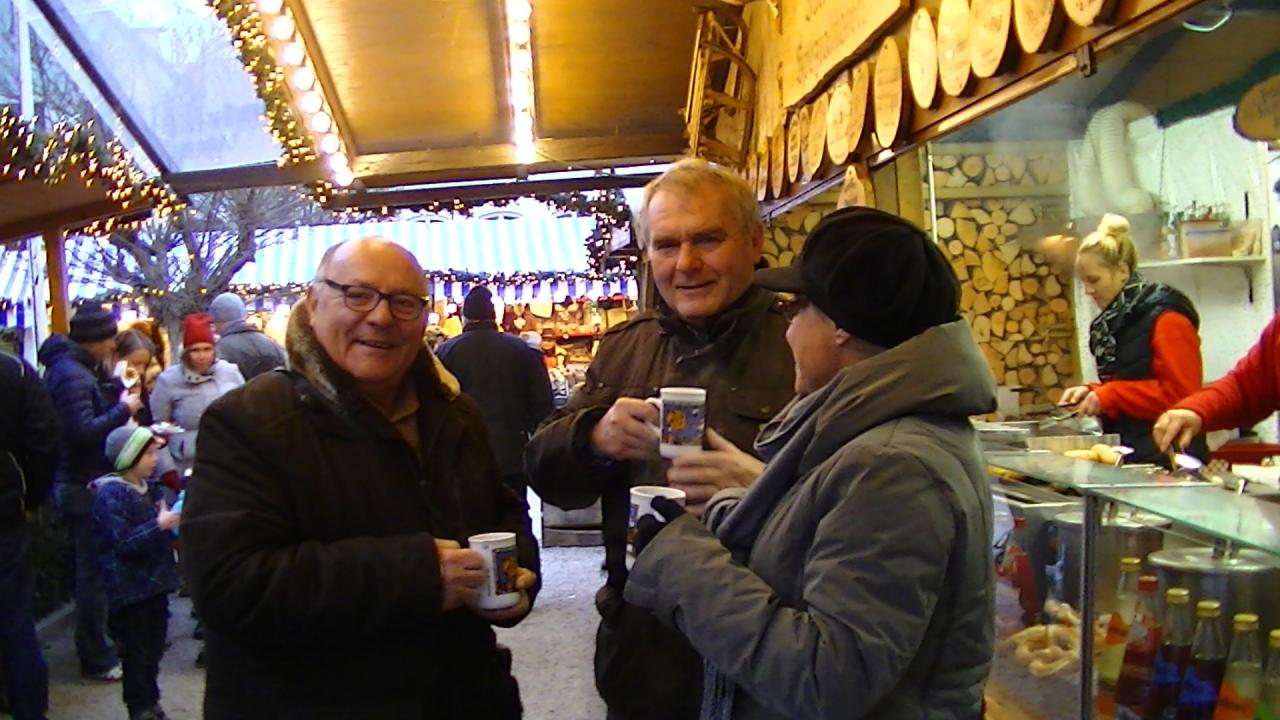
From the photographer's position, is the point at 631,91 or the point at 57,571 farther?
the point at 631,91

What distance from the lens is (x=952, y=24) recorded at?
296 cm

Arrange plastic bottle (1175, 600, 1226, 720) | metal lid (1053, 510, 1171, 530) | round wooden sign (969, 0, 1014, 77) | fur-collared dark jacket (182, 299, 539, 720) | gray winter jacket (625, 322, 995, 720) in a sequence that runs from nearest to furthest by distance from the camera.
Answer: gray winter jacket (625, 322, 995, 720) < fur-collared dark jacket (182, 299, 539, 720) < plastic bottle (1175, 600, 1226, 720) < metal lid (1053, 510, 1171, 530) < round wooden sign (969, 0, 1014, 77)

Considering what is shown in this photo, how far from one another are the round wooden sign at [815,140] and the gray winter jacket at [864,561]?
9.97 feet

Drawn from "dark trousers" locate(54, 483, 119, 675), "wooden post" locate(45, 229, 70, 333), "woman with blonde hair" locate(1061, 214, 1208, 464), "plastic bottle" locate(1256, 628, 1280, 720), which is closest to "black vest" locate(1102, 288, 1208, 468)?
"woman with blonde hair" locate(1061, 214, 1208, 464)

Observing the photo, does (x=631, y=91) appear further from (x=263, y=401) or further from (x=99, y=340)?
(x=263, y=401)

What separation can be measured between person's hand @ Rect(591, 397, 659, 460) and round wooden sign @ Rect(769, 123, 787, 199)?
330 cm

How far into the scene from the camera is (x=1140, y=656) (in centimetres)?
224

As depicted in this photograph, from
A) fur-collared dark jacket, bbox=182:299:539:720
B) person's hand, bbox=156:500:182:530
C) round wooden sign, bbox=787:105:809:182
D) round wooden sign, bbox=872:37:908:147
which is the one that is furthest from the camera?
round wooden sign, bbox=787:105:809:182

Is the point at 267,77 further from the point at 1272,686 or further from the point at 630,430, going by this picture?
the point at 1272,686

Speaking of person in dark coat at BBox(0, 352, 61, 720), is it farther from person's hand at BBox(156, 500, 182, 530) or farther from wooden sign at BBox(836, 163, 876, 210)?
wooden sign at BBox(836, 163, 876, 210)

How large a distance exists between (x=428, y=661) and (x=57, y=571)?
5001 mm

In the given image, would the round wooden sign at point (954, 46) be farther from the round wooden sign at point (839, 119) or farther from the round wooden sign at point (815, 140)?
the round wooden sign at point (815, 140)

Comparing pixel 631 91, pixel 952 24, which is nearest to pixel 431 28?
pixel 631 91

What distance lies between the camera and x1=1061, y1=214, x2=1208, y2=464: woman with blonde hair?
335cm
